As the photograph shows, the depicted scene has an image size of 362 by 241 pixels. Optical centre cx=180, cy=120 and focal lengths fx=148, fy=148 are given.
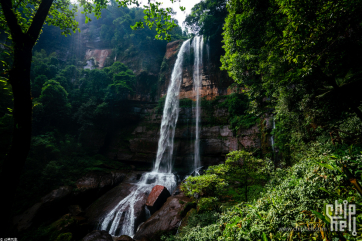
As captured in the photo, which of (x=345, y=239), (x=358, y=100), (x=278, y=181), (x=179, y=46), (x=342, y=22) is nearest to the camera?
(x=345, y=239)

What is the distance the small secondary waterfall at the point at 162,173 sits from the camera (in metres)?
8.80

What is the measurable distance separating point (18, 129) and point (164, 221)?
7264mm

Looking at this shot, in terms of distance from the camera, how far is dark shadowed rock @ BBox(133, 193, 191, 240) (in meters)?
6.90

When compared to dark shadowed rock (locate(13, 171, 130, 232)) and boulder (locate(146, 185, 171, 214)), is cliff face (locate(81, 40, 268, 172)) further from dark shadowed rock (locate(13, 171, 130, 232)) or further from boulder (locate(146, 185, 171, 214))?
boulder (locate(146, 185, 171, 214))

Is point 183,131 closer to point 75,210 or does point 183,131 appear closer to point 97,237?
point 75,210

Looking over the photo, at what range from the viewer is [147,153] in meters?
17.9

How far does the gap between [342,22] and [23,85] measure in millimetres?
6214

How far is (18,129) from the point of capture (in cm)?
196

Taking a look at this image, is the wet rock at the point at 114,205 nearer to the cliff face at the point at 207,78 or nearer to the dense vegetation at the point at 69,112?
the dense vegetation at the point at 69,112

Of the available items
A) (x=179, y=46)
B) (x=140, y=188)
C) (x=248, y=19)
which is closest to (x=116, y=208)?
(x=140, y=188)

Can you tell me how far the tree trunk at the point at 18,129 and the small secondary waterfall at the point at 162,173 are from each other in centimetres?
821

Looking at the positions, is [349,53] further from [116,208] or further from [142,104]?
[142,104]

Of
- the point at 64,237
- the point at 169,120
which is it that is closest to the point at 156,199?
the point at 64,237

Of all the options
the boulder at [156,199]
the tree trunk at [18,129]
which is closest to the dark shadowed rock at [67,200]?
the boulder at [156,199]
